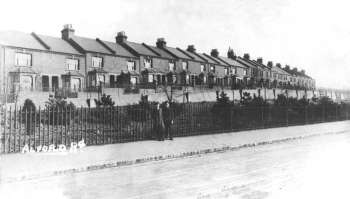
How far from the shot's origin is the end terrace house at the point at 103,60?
135 feet

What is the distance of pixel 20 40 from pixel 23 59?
2526 mm

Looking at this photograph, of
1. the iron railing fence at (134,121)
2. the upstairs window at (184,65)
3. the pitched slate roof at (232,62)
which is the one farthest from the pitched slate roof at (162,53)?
the iron railing fence at (134,121)

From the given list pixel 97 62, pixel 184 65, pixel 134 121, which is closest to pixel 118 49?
pixel 97 62

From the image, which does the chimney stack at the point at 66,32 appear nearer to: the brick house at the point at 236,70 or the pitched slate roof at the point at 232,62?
the brick house at the point at 236,70

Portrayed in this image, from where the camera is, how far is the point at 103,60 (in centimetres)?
4250

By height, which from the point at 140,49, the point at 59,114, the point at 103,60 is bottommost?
the point at 59,114

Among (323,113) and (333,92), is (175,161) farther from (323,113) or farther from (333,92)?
(333,92)

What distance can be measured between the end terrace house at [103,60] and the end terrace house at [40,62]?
1.03 metres

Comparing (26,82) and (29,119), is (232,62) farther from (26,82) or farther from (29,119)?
(29,119)

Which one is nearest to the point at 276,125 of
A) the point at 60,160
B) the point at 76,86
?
the point at 60,160

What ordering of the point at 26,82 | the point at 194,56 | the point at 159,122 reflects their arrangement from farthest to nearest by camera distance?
1. the point at 194,56
2. the point at 26,82
3. the point at 159,122

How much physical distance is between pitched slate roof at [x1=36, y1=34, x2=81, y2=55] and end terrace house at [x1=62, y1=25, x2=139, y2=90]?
101 centimetres

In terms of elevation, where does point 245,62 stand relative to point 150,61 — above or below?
above

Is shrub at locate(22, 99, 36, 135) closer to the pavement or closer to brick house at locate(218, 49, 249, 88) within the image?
the pavement
